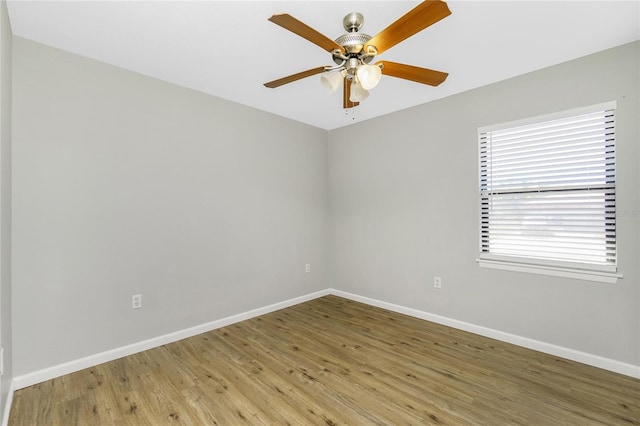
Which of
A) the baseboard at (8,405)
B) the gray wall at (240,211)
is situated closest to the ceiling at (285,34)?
the gray wall at (240,211)

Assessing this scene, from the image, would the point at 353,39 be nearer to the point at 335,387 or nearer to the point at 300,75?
the point at 300,75

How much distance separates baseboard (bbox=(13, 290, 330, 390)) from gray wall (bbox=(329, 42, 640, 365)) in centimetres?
148

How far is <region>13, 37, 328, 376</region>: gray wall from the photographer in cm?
215

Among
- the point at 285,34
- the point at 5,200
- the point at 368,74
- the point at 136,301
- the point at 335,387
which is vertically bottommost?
the point at 335,387

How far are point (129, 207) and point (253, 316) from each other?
177 centimetres

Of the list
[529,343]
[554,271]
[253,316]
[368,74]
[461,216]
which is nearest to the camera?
[368,74]

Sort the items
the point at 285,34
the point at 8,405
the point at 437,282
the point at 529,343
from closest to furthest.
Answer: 1. the point at 8,405
2. the point at 285,34
3. the point at 529,343
4. the point at 437,282

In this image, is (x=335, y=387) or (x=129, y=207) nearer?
(x=335, y=387)

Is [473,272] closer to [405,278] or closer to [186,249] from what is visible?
[405,278]

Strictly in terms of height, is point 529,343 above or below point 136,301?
below

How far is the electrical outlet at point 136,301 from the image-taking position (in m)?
2.61

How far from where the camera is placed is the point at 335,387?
6.98ft

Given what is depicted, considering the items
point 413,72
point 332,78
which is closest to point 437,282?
point 413,72

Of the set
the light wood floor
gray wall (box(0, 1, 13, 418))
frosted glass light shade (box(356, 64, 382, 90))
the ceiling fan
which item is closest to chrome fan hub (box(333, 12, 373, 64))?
the ceiling fan
